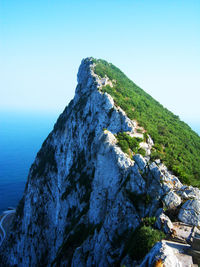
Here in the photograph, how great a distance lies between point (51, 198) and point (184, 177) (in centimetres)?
3611

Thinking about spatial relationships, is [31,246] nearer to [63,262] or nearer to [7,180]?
[63,262]

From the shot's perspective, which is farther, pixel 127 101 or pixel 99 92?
pixel 127 101

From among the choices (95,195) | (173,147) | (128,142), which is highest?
(173,147)

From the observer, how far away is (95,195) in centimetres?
2562

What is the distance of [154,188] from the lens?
17.7 meters

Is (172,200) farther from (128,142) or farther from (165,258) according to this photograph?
(128,142)

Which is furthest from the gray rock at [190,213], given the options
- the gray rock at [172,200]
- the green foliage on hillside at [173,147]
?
the green foliage on hillside at [173,147]

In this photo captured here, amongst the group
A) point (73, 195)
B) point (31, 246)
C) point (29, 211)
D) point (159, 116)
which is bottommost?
point (31, 246)

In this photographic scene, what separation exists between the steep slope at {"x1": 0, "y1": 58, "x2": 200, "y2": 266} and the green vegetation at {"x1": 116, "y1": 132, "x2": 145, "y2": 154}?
1 centimetres

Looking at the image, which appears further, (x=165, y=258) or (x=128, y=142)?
(x=128, y=142)

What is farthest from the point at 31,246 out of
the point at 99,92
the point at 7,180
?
the point at 7,180

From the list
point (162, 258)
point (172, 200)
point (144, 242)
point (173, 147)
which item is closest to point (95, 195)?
point (172, 200)

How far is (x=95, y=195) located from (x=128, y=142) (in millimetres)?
8539

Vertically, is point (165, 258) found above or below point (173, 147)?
below
